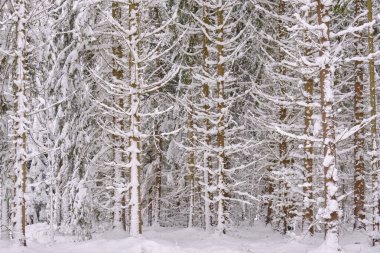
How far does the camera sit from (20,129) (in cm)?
1016

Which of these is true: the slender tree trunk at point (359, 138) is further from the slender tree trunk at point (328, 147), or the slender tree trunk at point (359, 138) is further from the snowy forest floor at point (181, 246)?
the slender tree trunk at point (328, 147)

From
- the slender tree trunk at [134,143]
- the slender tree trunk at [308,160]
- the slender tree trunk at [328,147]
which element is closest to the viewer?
the slender tree trunk at [328,147]

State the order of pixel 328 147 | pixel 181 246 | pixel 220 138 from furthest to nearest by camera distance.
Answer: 1. pixel 220 138
2. pixel 181 246
3. pixel 328 147

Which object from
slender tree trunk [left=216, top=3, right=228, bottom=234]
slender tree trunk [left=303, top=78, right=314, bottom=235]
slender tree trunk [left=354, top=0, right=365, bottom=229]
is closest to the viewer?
slender tree trunk [left=303, top=78, right=314, bottom=235]

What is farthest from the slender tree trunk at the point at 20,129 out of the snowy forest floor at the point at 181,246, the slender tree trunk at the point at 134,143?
the slender tree trunk at the point at 134,143

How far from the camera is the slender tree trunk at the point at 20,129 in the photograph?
10125 millimetres

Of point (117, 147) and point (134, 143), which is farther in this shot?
point (117, 147)

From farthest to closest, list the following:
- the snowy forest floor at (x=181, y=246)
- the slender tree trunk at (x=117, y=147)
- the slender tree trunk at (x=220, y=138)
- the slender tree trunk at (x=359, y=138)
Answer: the slender tree trunk at (x=359, y=138)
the slender tree trunk at (x=117, y=147)
the slender tree trunk at (x=220, y=138)
the snowy forest floor at (x=181, y=246)

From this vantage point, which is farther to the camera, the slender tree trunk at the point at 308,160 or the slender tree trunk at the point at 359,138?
the slender tree trunk at the point at 359,138

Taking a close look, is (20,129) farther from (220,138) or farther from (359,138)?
(359,138)

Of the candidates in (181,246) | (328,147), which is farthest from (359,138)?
(181,246)

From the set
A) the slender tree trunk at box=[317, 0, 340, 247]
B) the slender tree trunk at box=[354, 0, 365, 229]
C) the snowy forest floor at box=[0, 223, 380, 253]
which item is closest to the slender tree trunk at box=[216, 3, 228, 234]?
the snowy forest floor at box=[0, 223, 380, 253]

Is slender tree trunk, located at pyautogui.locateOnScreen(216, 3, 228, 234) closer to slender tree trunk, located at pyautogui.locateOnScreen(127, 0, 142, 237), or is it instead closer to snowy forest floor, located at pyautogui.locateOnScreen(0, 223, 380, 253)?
snowy forest floor, located at pyautogui.locateOnScreen(0, 223, 380, 253)

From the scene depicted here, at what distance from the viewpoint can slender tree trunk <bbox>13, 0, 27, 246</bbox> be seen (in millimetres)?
10125
